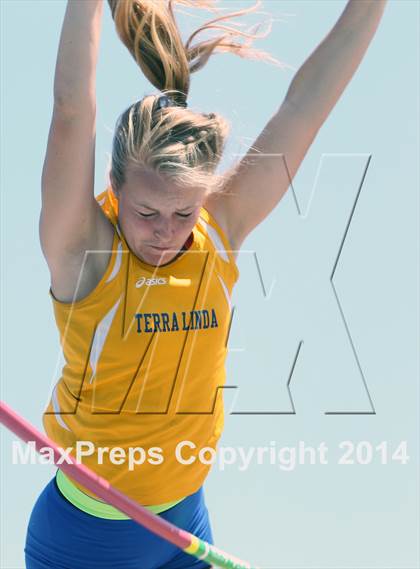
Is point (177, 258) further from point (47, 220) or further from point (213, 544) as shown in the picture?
point (213, 544)

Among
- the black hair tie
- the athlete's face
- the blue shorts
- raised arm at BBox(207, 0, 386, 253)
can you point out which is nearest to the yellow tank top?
the athlete's face

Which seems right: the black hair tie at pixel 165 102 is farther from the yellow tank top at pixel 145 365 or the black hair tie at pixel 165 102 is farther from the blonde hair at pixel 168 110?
the yellow tank top at pixel 145 365

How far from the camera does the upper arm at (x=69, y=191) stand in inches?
237

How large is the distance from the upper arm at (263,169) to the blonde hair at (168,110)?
188 millimetres

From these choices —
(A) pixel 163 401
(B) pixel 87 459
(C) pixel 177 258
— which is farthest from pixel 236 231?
(B) pixel 87 459

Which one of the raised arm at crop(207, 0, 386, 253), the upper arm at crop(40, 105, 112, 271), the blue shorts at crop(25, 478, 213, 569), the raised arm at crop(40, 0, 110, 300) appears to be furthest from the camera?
the raised arm at crop(207, 0, 386, 253)

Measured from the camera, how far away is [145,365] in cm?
654

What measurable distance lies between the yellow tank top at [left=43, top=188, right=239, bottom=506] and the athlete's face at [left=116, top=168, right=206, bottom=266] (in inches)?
4.4

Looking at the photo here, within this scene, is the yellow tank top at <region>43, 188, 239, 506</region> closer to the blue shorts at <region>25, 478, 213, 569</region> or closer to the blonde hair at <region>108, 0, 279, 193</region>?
the blue shorts at <region>25, 478, 213, 569</region>

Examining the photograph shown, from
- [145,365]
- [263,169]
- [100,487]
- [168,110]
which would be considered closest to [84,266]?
[145,365]

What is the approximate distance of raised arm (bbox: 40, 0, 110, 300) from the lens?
5.91 metres

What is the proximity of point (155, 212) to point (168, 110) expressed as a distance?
0.56 meters

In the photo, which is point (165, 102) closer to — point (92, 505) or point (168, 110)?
point (168, 110)

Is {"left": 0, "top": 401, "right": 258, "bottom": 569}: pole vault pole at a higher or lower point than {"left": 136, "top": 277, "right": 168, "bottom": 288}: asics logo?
lower
